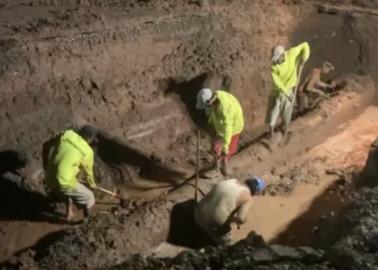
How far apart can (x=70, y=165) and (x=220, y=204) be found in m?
2.02

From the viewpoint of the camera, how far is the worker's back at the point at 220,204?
713cm

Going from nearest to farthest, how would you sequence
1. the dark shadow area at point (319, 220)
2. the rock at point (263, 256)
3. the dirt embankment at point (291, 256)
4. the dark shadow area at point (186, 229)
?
the dirt embankment at point (291, 256) → the rock at point (263, 256) → the dark shadow area at point (319, 220) → the dark shadow area at point (186, 229)

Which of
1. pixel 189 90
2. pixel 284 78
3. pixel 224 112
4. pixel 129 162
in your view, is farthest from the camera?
pixel 189 90

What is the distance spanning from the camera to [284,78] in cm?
937

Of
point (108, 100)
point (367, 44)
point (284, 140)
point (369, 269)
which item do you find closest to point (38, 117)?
point (108, 100)

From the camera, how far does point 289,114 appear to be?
9.72 meters

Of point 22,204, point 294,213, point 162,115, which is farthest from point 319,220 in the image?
point 22,204

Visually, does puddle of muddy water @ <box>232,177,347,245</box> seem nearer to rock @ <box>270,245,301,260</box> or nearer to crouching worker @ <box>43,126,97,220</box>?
rock @ <box>270,245,301,260</box>

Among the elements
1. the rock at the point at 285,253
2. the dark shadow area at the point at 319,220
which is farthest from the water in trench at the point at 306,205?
the rock at the point at 285,253

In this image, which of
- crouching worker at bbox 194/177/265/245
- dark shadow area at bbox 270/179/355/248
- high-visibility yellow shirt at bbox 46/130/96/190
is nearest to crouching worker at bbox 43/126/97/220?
high-visibility yellow shirt at bbox 46/130/96/190

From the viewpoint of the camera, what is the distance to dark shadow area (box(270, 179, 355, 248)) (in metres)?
6.95

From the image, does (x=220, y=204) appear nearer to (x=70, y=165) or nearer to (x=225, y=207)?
(x=225, y=207)

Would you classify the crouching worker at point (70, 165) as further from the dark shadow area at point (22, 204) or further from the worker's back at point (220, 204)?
the worker's back at point (220, 204)

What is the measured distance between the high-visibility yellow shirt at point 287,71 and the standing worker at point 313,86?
→ 1.31 m
